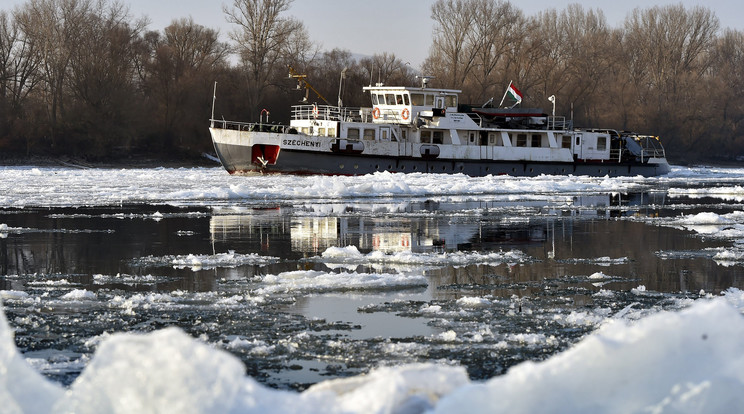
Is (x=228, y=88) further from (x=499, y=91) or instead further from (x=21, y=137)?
(x=499, y=91)

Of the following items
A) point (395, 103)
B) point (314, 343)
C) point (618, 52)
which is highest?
point (618, 52)

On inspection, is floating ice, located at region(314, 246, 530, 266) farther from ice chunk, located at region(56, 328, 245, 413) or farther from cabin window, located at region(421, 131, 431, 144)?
cabin window, located at region(421, 131, 431, 144)

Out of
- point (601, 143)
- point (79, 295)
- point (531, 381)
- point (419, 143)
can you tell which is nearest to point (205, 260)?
point (79, 295)

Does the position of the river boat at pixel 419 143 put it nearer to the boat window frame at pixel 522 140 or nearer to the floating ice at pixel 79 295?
the boat window frame at pixel 522 140

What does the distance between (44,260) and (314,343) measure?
18.4 ft

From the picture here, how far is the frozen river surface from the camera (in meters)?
3.24

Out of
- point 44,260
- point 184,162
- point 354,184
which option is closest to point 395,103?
point 354,184

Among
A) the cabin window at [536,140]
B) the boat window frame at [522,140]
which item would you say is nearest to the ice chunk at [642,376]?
the boat window frame at [522,140]

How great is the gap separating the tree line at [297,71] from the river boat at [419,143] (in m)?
11.9

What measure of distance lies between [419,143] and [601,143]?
10.1 meters

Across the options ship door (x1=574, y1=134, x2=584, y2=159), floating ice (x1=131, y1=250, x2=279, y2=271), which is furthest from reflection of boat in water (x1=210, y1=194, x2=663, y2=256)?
ship door (x1=574, y1=134, x2=584, y2=159)

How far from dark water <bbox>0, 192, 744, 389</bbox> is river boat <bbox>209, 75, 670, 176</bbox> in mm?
23363

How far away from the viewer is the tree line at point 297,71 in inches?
2274

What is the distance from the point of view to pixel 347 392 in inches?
145
